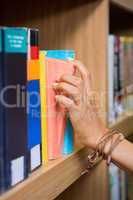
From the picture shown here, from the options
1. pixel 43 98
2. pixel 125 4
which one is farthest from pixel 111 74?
pixel 43 98

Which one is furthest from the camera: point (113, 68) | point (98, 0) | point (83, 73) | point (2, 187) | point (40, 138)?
point (113, 68)

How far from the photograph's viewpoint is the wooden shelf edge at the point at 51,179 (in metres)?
0.56

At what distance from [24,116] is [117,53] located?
753mm

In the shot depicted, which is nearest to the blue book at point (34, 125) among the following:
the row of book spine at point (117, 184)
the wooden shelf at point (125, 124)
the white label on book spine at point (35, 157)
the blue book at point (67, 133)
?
the white label on book spine at point (35, 157)

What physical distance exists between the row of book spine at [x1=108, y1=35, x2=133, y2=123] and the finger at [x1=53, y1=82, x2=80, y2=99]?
1.38 feet

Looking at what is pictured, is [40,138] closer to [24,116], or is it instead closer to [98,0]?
[24,116]

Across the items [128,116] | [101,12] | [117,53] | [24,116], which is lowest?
[128,116]

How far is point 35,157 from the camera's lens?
643mm

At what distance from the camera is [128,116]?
1.27m

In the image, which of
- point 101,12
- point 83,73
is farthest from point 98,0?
point 83,73

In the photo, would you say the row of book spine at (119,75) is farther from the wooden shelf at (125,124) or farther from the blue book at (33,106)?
the blue book at (33,106)

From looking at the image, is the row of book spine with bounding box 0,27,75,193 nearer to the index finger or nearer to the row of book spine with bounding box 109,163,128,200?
the index finger

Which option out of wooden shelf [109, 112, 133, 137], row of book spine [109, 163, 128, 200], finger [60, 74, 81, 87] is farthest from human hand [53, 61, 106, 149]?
row of book spine [109, 163, 128, 200]

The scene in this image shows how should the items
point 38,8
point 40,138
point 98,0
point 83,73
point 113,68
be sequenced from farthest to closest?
point 113,68 < point 38,8 < point 98,0 < point 83,73 < point 40,138
